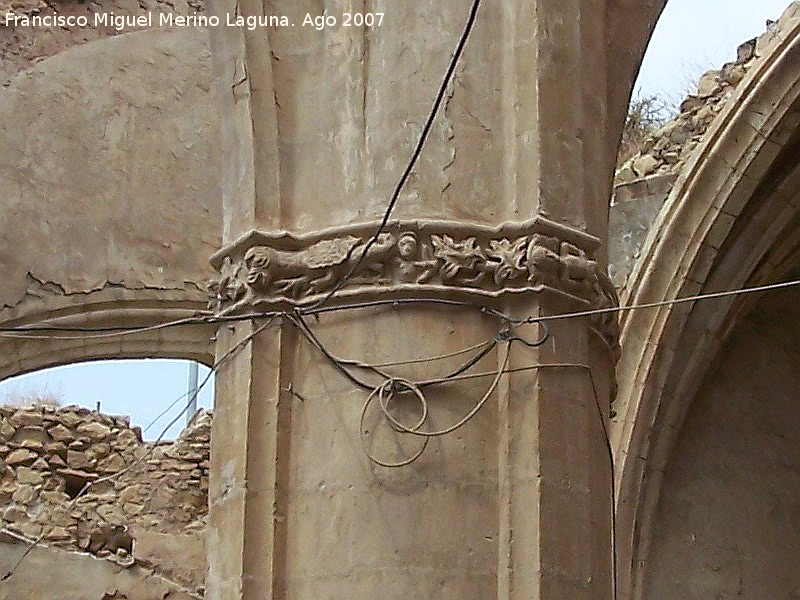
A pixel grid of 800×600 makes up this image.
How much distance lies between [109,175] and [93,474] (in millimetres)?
2899

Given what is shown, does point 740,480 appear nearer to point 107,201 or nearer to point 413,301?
point 107,201

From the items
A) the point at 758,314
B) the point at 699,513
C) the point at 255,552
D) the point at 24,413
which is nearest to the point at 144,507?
the point at 24,413

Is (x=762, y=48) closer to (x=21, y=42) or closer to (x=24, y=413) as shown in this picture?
(x=21, y=42)

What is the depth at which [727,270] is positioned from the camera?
9250 mm

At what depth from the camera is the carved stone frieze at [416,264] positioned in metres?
3.87

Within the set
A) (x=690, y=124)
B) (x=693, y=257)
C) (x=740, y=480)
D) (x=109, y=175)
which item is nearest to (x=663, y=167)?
(x=690, y=124)

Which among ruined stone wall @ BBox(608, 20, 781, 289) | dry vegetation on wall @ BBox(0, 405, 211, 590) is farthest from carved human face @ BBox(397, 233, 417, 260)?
dry vegetation on wall @ BBox(0, 405, 211, 590)

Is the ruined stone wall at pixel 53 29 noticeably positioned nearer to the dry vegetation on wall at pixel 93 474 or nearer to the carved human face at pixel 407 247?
the dry vegetation on wall at pixel 93 474

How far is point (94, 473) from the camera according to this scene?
10.3 metres

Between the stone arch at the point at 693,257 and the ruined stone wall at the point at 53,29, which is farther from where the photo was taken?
the ruined stone wall at the point at 53,29

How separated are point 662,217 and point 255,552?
225 inches

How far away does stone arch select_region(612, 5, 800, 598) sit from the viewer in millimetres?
8812

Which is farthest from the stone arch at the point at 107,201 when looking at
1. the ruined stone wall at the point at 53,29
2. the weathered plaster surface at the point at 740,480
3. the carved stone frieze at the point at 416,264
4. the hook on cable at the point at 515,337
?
the hook on cable at the point at 515,337

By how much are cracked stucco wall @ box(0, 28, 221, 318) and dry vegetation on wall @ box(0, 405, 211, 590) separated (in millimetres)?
2005
